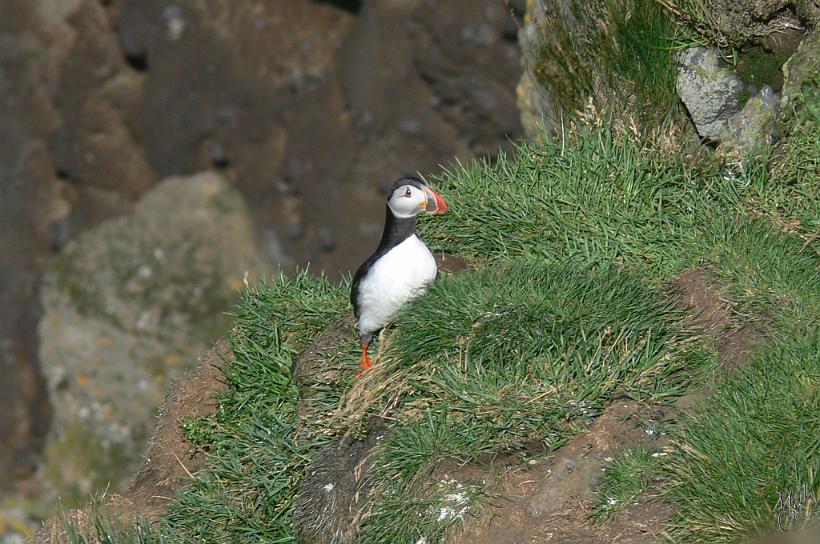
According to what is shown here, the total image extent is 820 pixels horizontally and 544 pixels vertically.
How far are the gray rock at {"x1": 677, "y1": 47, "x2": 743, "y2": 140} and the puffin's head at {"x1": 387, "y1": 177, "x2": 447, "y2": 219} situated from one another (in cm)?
151

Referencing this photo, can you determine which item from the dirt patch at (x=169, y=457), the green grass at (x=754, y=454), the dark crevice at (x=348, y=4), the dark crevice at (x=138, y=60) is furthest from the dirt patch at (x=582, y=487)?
the dark crevice at (x=138, y=60)

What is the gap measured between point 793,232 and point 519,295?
1.30 m

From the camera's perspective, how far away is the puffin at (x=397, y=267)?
15.8ft

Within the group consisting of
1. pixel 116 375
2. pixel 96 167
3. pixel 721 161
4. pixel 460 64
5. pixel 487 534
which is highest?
pixel 721 161

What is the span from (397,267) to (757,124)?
195 centimetres

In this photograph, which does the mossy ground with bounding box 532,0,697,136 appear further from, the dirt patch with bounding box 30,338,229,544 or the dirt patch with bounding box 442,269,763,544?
the dirt patch with bounding box 30,338,229,544

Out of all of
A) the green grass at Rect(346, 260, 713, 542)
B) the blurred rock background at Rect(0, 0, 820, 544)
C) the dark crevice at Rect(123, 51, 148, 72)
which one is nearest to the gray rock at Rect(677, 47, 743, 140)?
the green grass at Rect(346, 260, 713, 542)

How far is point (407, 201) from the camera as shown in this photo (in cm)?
484

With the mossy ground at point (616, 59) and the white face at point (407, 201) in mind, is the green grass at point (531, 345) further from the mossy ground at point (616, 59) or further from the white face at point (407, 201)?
the white face at point (407, 201)

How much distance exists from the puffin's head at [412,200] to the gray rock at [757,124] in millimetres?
1570

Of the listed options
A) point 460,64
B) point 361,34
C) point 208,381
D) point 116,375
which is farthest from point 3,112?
point 208,381

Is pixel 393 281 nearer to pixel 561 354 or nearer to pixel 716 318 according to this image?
pixel 561 354

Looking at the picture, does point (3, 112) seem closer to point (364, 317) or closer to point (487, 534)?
point (364, 317)

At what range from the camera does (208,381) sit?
5.89m
